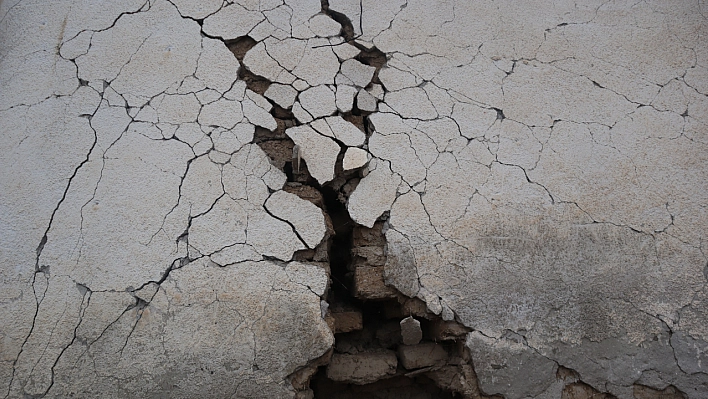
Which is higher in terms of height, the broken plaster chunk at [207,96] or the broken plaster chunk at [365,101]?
the broken plaster chunk at [365,101]

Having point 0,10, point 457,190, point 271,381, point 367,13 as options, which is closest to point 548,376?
point 457,190

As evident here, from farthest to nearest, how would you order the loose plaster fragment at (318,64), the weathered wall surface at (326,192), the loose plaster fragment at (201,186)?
the loose plaster fragment at (318,64) → the loose plaster fragment at (201,186) → the weathered wall surface at (326,192)

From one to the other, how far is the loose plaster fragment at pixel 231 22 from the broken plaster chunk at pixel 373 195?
2.69 feet

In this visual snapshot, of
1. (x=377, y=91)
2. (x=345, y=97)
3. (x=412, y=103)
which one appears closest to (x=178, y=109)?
(x=345, y=97)

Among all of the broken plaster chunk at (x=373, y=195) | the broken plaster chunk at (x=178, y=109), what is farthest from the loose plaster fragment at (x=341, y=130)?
the broken plaster chunk at (x=178, y=109)

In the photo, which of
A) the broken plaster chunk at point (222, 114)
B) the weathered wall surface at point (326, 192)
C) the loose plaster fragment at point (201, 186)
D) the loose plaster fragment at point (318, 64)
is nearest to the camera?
the weathered wall surface at point (326, 192)

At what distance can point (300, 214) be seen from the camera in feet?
7.47

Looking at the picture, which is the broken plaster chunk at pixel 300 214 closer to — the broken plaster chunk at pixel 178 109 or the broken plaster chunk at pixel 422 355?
the broken plaster chunk at pixel 178 109

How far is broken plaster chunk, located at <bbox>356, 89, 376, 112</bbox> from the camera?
Result: 2448 millimetres

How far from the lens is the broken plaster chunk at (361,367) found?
7.73 ft

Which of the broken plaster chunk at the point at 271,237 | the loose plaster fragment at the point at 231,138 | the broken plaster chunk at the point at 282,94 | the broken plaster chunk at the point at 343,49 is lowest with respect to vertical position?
the broken plaster chunk at the point at 271,237

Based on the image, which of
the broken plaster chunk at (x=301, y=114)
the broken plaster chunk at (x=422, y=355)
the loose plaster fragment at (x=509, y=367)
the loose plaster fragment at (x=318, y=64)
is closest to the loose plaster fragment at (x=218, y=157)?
the broken plaster chunk at (x=301, y=114)

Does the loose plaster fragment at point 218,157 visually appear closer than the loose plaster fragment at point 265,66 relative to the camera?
Yes

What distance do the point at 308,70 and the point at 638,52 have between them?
154cm
